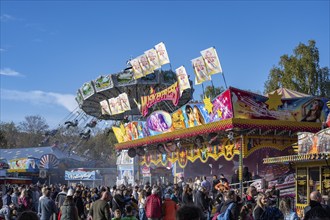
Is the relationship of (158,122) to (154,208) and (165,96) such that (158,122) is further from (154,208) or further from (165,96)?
(154,208)

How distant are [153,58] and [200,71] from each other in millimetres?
9541

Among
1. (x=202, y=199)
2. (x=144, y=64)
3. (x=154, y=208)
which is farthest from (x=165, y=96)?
(x=154, y=208)

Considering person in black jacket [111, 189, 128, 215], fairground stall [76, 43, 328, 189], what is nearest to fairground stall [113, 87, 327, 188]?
fairground stall [76, 43, 328, 189]

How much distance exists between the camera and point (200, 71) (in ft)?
82.1

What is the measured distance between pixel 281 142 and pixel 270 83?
19097mm

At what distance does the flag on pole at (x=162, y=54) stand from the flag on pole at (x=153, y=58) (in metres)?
0.36

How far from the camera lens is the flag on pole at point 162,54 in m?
32.9

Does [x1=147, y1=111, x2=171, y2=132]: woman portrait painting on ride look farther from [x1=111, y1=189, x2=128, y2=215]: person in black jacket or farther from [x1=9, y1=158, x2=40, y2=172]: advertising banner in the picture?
[x1=9, y1=158, x2=40, y2=172]: advertising banner

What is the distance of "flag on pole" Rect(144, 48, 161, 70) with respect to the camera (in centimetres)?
3381

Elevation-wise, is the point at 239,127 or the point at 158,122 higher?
the point at 158,122

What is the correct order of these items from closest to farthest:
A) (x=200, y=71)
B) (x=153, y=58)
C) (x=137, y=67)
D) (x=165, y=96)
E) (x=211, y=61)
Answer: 1. (x=211, y=61)
2. (x=200, y=71)
3. (x=165, y=96)
4. (x=153, y=58)
5. (x=137, y=67)

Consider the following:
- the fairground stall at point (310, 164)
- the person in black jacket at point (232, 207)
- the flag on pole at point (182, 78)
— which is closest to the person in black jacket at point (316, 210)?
the person in black jacket at point (232, 207)

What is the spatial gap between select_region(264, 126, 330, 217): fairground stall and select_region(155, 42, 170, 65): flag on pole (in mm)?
14722

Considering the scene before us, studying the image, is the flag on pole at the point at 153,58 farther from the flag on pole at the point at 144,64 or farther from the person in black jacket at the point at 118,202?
the person in black jacket at the point at 118,202
